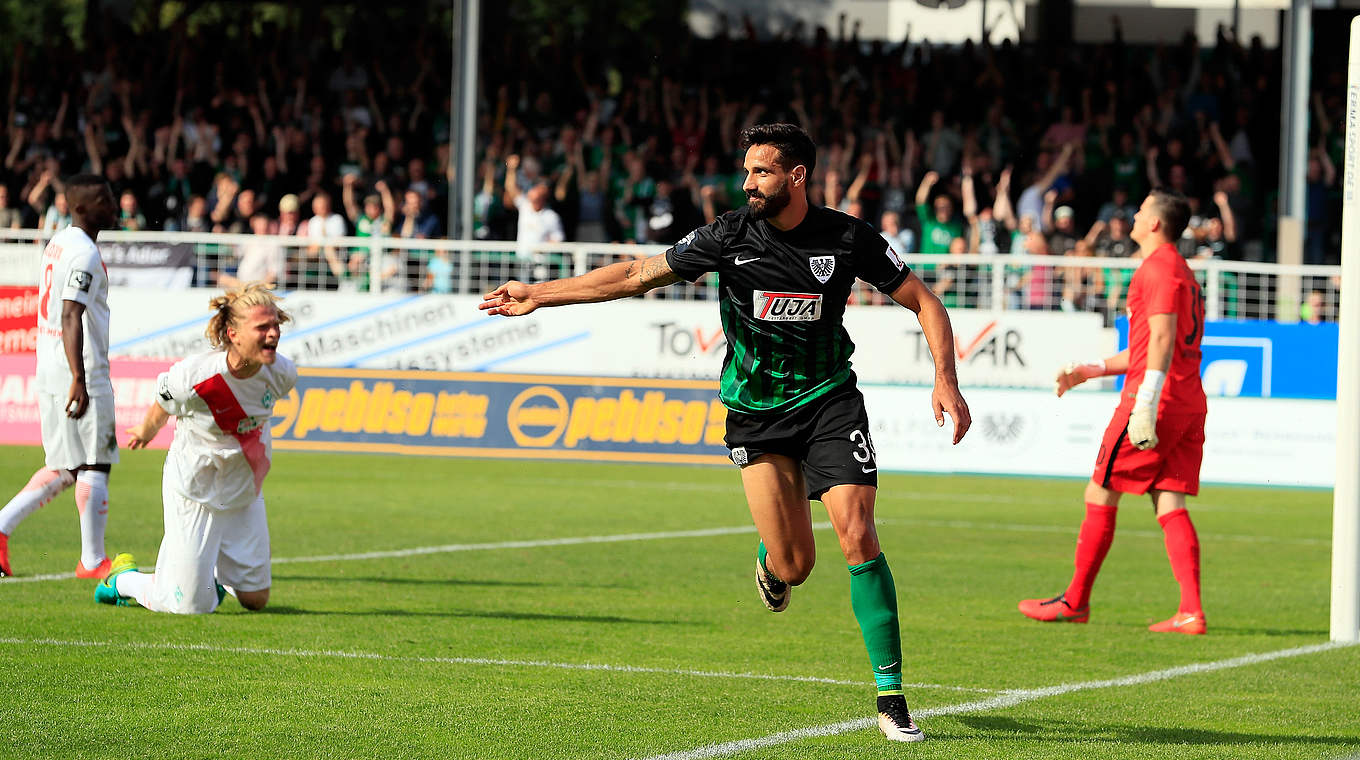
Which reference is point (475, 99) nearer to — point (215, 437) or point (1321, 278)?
point (1321, 278)

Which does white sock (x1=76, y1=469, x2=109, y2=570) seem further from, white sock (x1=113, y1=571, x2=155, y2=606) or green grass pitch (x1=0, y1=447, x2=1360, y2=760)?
white sock (x1=113, y1=571, x2=155, y2=606)

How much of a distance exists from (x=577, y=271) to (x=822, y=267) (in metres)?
14.0

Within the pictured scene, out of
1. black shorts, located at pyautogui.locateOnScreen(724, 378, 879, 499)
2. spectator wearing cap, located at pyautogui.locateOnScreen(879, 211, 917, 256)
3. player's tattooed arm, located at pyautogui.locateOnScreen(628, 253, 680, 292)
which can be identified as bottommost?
black shorts, located at pyautogui.locateOnScreen(724, 378, 879, 499)

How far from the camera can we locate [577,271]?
20453 mm

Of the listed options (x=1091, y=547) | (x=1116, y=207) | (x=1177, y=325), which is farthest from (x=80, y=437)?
(x=1116, y=207)

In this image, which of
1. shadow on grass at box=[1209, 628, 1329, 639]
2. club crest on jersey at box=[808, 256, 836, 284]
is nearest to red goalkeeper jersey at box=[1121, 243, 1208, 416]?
shadow on grass at box=[1209, 628, 1329, 639]

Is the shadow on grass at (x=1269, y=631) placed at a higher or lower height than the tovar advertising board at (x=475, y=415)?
lower

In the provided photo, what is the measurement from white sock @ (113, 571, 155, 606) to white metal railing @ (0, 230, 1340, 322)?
34.4 feet

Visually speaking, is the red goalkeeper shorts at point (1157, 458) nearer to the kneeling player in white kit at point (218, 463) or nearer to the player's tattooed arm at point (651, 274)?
the player's tattooed arm at point (651, 274)

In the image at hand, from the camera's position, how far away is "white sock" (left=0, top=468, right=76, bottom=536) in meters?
9.99

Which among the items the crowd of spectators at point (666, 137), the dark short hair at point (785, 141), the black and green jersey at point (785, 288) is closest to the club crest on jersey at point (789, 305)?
the black and green jersey at point (785, 288)

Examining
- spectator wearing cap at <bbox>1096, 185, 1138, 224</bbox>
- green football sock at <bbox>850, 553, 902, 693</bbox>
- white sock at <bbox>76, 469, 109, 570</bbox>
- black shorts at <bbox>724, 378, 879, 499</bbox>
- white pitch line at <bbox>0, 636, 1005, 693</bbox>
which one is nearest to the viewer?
green football sock at <bbox>850, 553, 902, 693</bbox>

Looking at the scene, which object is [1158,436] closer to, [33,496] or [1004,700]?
[1004,700]

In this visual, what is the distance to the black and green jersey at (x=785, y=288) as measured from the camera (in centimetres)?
661
